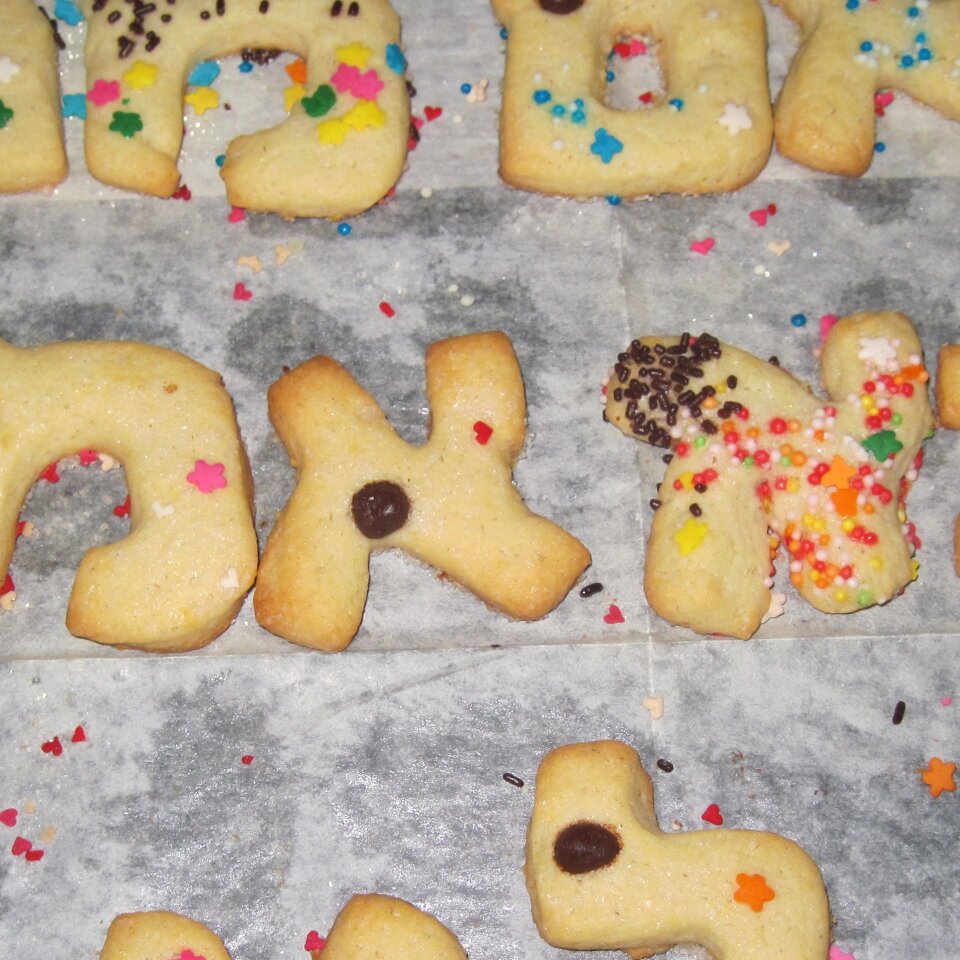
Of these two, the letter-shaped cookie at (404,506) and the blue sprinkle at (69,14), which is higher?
the blue sprinkle at (69,14)

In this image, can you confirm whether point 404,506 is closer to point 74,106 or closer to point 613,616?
point 613,616

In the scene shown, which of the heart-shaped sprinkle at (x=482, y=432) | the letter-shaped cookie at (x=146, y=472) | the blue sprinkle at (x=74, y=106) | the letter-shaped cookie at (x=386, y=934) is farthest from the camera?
the blue sprinkle at (x=74, y=106)

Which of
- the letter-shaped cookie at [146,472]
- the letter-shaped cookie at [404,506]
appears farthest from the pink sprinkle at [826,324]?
the letter-shaped cookie at [146,472]

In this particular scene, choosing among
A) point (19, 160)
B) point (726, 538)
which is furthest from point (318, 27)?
point (726, 538)

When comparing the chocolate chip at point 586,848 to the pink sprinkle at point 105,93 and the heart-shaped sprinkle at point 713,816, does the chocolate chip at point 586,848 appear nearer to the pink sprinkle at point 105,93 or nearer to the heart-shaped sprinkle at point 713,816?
the heart-shaped sprinkle at point 713,816

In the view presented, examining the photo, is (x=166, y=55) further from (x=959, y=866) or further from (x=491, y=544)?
(x=959, y=866)

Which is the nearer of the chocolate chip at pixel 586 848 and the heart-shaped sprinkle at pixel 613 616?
the chocolate chip at pixel 586 848

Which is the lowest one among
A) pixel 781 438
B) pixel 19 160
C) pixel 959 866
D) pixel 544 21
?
pixel 959 866
